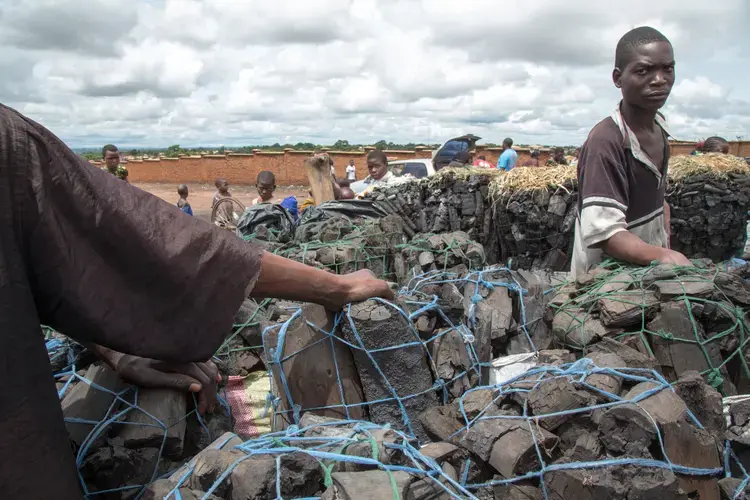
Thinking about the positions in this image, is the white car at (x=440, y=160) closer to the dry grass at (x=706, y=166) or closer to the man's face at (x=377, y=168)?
the man's face at (x=377, y=168)

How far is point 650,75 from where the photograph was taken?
271 centimetres

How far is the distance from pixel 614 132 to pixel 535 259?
533cm

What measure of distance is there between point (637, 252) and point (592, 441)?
52.3 inches

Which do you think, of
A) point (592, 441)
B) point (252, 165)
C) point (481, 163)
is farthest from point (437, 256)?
point (252, 165)

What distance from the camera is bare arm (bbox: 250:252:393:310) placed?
5.53ft

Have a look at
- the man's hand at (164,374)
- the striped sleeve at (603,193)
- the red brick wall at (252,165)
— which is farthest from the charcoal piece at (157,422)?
the red brick wall at (252,165)

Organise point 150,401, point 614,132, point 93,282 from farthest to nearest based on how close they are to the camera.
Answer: point 614,132 → point 150,401 → point 93,282

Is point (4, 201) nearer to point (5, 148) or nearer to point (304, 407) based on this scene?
point (5, 148)

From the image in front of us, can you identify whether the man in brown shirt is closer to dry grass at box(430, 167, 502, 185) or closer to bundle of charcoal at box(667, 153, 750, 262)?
dry grass at box(430, 167, 502, 185)

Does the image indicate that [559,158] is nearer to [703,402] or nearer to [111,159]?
[111,159]

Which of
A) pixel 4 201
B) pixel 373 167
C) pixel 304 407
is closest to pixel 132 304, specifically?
pixel 4 201

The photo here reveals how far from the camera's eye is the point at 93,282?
4.45 ft

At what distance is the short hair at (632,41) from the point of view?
2701 mm

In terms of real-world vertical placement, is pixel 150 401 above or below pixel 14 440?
below
